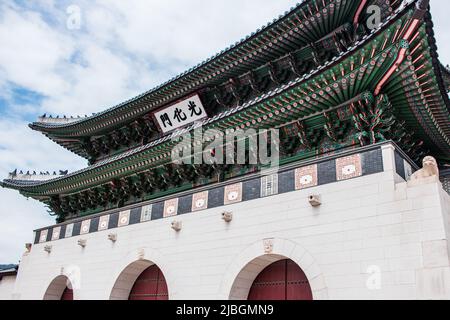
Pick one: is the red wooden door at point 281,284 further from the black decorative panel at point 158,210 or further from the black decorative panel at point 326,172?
the black decorative panel at point 158,210

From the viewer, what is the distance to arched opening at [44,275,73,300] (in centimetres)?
1518

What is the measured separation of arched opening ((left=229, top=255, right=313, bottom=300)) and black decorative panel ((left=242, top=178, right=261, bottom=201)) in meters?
1.54

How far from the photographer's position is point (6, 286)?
19.3 metres

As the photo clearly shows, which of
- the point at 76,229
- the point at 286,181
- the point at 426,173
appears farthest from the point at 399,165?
the point at 76,229

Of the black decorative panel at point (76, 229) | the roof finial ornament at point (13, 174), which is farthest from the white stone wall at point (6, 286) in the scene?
the black decorative panel at point (76, 229)

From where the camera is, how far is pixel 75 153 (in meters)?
20.7

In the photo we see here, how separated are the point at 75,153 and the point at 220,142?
38.1 feet

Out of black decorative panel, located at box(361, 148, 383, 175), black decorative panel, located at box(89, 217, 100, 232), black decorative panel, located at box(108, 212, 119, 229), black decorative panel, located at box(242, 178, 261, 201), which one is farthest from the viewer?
black decorative panel, located at box(89, 217, 100, 232)

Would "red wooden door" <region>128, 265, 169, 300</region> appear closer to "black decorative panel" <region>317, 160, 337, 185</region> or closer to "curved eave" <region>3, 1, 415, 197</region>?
"curved eave" <region>3, 1, 415, 197</region>

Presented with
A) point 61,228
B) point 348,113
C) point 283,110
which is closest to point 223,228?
point 283,110

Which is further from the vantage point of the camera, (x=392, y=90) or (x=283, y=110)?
(x=283, y=110)

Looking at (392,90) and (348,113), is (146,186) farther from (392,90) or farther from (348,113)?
(392,90)

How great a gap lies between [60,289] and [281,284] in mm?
9557

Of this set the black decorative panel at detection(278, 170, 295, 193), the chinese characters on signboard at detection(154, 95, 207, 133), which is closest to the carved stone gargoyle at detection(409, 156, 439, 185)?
the black decorative panel at detection(278, 170, 295, 193)
